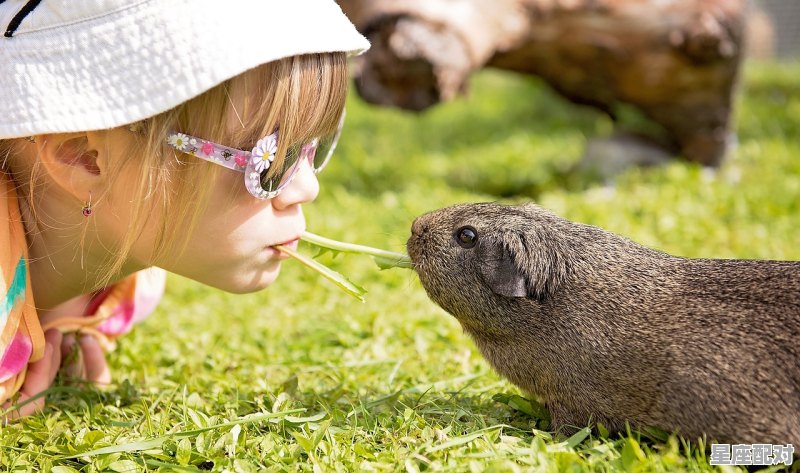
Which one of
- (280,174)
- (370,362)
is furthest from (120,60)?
(370,362)

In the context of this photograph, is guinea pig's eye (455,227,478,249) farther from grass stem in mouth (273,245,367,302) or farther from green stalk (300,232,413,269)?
grass stem in mouth (273,245,367,302)

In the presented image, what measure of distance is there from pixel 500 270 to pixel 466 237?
177 millimetres

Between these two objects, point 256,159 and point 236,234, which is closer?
point 256,159

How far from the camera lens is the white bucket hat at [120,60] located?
2008mm

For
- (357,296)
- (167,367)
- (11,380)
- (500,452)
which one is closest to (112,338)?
(167,367)

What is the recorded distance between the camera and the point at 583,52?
589 cm

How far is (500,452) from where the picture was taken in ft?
6.70

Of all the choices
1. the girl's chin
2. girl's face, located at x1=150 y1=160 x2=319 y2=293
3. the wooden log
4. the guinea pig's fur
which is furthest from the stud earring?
the wooden log

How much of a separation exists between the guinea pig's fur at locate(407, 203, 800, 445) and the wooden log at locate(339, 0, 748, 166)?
99.1 inches

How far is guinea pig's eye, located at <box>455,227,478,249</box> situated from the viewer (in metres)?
2.56

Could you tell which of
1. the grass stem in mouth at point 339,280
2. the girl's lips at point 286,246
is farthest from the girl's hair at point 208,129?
the grass stem in mouth at point 339,280

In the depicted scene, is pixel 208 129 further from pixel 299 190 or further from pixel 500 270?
pixel 500 270

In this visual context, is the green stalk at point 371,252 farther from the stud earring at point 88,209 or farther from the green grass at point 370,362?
the stud earring at point 88,209

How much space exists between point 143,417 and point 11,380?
16.9 inches
